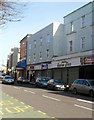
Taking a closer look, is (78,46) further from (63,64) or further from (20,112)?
(20,112)

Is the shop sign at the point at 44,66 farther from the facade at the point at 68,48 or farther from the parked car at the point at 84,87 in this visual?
the parked car at the point at 84,87

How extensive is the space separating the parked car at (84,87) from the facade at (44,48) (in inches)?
874

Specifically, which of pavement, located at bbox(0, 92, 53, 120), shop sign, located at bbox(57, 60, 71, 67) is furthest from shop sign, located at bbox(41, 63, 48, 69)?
pavement, located at bbox(0, 92, 53, 120)

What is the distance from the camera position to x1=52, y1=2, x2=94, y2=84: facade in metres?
41.4

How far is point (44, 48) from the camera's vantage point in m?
63.4

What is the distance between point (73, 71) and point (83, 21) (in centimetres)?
691

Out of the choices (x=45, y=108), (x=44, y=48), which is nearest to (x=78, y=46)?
(x=44, y=48)

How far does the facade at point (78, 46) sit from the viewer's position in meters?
41.4

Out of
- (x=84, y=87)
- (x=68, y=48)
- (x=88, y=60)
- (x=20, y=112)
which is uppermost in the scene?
(x=68, y=48)

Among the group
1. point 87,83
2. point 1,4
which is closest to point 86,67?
point 87,83

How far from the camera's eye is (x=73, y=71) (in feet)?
155

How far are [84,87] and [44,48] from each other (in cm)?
3211

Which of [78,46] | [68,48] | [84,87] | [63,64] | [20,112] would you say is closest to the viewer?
[20,112]

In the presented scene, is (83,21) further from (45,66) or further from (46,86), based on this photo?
(45,66)
